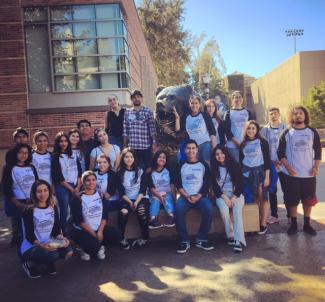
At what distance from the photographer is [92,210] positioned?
4855 mm

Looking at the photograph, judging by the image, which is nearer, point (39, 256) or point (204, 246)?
point (39, 256)

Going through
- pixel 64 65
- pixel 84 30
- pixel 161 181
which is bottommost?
pixel 161 181

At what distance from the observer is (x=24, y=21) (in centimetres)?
1278

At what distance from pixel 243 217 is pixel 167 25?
95.3ft

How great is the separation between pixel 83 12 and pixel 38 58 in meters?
2.17

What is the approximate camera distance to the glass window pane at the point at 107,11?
13.0 meters

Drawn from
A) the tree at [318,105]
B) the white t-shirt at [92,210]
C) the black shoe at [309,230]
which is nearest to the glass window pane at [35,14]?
the white t-shirt at [92,210]

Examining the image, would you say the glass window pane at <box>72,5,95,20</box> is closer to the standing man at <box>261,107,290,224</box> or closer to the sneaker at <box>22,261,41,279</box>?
the standing man at <box>261,107,290,224</box>

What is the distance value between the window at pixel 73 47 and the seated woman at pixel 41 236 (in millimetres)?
8985

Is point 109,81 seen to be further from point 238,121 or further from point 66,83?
point 238,121

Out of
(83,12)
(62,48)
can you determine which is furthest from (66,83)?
(83,12)

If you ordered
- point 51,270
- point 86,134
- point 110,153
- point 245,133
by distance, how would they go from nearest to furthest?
point 51,270, point 245,133, point 110,153, point 86,134

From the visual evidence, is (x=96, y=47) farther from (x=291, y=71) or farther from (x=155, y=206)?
(x=291, y=71)

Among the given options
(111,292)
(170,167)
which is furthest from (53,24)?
(111,292)
